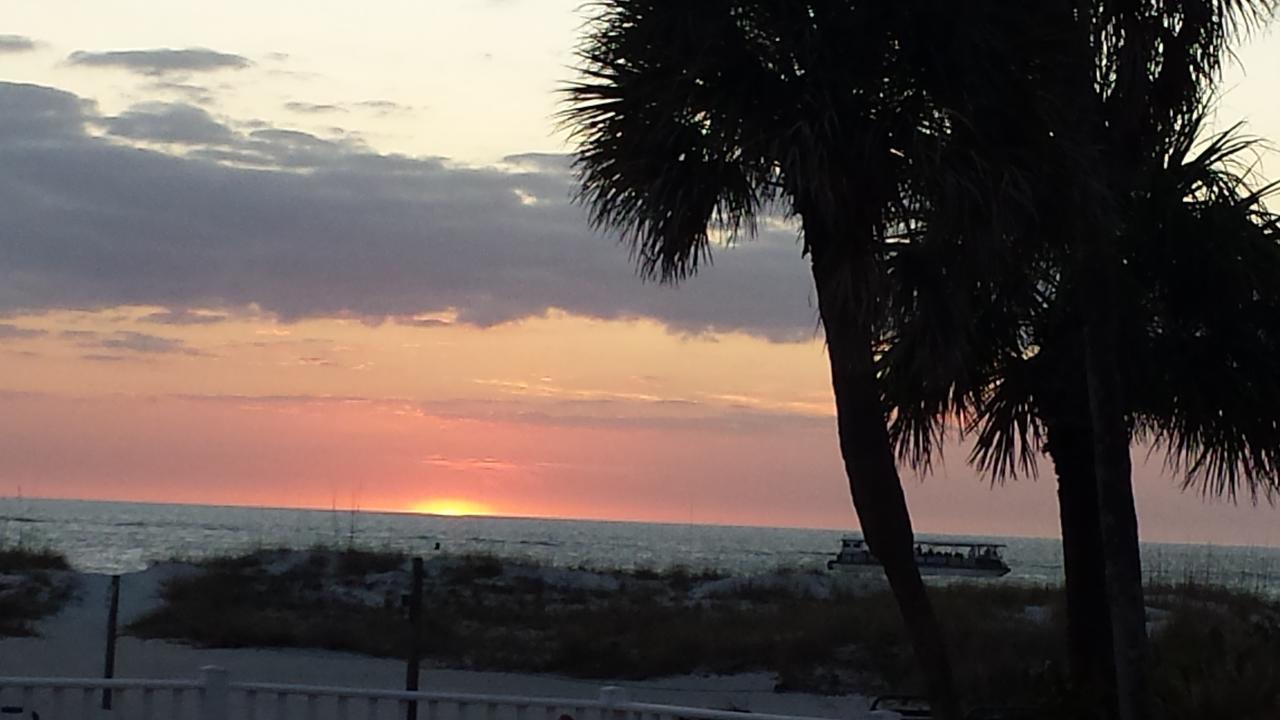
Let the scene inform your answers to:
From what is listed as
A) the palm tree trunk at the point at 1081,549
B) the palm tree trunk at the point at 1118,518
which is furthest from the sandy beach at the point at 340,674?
the palm tree trunk at the point at 1118,518

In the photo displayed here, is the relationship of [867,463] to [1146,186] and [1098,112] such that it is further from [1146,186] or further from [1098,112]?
[1146,186]

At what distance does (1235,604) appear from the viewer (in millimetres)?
26703

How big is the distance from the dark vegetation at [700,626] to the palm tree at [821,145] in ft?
11.1

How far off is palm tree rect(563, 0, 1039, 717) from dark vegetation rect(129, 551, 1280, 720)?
11.1 feet

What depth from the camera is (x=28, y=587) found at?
28.7 m

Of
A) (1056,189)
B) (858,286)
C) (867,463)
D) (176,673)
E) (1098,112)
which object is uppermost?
(1098,112)

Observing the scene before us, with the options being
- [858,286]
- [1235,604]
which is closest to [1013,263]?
[858,286]

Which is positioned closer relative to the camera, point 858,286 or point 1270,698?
point 858,286

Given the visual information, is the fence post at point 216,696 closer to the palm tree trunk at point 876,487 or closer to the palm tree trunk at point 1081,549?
the palm tree trunk at point 876,487

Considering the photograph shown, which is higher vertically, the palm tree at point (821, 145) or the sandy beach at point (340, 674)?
the palm tree at point (821, 145)

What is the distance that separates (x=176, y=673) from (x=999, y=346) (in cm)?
1157

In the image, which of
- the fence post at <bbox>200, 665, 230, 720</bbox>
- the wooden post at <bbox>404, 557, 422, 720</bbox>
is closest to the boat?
the wooden post at <bbox>404, 557, 422, 720</bbox>

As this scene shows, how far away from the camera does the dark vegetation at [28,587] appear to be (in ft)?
83.8

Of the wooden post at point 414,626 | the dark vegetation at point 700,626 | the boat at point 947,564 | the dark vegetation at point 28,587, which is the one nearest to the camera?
the wooden post at point 414,626
